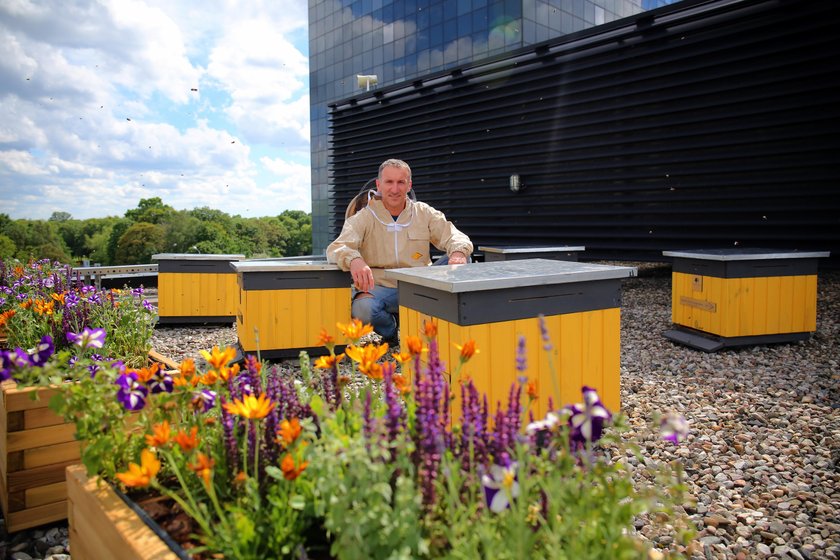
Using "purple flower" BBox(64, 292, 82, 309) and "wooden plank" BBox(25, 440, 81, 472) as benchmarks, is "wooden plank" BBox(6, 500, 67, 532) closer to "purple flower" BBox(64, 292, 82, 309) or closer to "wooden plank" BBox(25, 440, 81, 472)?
"wooden plank" BBox(25, 440, 81, 472)

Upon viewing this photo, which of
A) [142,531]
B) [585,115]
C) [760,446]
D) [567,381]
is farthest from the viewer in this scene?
[585,115]

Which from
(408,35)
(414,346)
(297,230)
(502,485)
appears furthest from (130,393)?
(297,230)

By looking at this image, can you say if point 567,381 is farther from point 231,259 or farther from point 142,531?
point 231,259

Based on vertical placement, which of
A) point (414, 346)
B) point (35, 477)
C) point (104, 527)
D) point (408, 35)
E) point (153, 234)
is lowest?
point (35, 477)

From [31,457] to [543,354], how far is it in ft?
7.73

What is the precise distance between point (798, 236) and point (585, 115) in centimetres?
407

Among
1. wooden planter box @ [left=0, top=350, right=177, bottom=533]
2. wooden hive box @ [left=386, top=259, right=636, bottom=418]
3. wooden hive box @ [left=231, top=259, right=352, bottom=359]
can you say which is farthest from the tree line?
wooden hive box @ [left=386, top=259, right=636, bottom=418]

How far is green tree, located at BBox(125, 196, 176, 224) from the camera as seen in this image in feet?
218

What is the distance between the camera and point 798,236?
7566 millimetres

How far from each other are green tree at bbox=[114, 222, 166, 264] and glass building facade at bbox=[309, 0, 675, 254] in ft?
73.4

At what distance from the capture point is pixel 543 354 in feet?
9.27

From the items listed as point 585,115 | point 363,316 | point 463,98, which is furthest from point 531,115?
point 363,316

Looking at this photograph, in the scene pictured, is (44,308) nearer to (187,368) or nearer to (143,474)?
(187,368)

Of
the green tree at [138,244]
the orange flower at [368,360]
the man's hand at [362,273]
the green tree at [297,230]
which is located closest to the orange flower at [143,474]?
the orange flower at [368,360]
